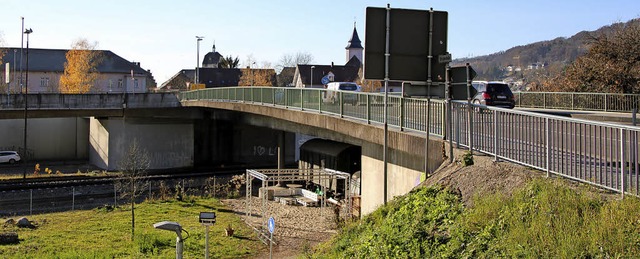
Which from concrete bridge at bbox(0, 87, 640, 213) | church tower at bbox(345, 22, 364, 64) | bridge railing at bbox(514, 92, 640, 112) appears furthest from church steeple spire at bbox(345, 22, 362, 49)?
bridge railing at bbox(514, 92, 640, 112)

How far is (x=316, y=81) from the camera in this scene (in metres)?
100

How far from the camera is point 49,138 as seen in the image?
53.9 metres

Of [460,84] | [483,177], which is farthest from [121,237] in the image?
[483,177]

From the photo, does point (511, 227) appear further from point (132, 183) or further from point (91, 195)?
point (91, 195)

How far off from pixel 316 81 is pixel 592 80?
223 ft

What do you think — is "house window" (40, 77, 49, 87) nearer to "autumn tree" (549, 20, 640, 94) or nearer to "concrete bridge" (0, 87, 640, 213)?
"concrete bridge" (0, 87, 640, 213)

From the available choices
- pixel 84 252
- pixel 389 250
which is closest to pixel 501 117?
pixel 389 250

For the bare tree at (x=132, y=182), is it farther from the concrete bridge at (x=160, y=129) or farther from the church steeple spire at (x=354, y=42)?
the church steeple spire at (x=354, y=42)

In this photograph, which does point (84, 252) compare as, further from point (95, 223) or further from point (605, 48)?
point (605, 48)

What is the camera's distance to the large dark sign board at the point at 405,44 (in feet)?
37.3

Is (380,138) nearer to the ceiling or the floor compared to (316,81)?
nearer to the floor

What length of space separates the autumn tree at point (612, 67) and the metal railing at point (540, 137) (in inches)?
867

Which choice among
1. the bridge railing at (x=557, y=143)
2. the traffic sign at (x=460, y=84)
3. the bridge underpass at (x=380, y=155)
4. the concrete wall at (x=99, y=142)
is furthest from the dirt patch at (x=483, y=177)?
the concrete wall at (x=99, y=142)

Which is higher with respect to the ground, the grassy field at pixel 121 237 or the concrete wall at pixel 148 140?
the concrete wall at pixel 148 140
